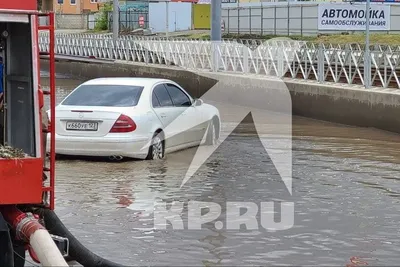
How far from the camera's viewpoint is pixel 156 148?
14484 millimetres

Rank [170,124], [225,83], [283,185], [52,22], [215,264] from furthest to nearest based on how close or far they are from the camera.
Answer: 1. [225,83]
2. [170,124]
3. [283,185]
4. [215,264]
5. [52,22]

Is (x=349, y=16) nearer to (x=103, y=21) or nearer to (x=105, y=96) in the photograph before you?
(x=105, y=96)

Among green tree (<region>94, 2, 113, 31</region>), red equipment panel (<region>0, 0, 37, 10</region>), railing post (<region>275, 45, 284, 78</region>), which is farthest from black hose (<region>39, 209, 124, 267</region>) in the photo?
green tree (<region>94, 2, 113, 31</region>)

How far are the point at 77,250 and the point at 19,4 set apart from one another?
2.31 meters

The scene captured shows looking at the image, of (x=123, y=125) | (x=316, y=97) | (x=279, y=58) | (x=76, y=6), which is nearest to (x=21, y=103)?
(x=123, y=125)

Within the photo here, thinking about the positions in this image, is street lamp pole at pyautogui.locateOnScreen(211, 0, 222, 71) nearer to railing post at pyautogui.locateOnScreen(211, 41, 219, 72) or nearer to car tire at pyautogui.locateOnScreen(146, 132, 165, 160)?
railing post at pyautogui.locateOnScreen(211, 41, 219, 72)

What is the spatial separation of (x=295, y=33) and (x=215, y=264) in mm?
47230

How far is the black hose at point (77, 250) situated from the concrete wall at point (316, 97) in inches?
483

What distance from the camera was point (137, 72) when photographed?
121 ft

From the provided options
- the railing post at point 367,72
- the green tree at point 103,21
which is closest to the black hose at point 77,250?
the railing post at point 367,72

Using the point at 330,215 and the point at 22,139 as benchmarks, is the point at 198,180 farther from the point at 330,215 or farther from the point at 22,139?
the point at 22,139

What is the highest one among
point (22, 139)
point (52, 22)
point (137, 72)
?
point (52, 22)

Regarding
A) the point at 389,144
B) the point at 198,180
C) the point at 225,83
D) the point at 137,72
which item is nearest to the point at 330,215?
the point at 198,180

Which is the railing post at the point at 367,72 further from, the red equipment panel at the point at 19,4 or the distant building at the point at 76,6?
the distant building at the point at 76,6
